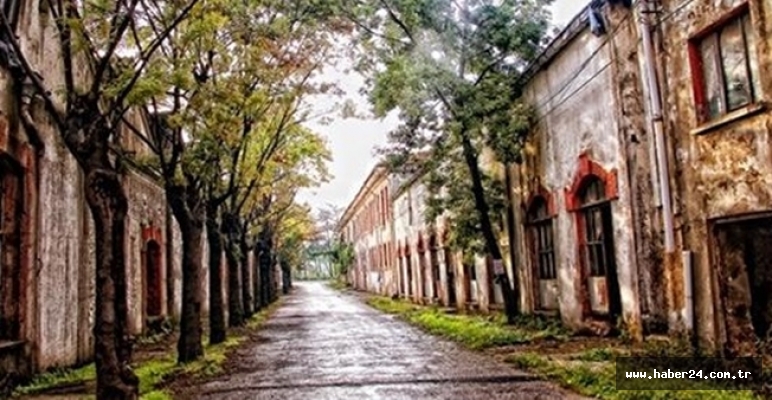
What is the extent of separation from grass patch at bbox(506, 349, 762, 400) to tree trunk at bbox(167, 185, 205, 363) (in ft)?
18.0

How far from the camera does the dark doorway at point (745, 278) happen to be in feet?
28.9

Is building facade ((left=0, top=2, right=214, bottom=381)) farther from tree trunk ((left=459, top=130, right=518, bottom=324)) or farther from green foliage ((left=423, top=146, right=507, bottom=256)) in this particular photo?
tree trunk ((left=459, top=130, right=518, bottom=324))

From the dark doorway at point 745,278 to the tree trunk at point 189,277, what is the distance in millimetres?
8561

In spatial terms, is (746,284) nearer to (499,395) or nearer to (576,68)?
(499,395)

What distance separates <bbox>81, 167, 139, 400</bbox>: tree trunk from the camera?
764cm

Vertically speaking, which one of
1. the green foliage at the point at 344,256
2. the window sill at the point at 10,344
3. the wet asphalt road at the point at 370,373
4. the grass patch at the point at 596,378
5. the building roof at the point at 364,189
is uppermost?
the building roof at the point at 364,189

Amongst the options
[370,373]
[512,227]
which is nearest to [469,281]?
[512,227]

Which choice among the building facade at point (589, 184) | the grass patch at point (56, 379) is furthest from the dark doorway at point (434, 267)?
the grass patch at point (56, 379)

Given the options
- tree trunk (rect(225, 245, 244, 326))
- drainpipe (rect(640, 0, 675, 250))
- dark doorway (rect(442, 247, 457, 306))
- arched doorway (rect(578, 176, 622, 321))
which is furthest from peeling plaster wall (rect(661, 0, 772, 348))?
dark doorway (rect(442, 247, 457, 306))

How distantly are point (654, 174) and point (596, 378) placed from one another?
11.2 feet

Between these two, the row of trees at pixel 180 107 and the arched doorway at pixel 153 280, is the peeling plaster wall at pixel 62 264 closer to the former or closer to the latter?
the row of trees at pixel 180 107

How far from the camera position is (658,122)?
9984 mm

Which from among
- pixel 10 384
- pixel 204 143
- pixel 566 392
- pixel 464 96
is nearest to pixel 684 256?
pixel 566 392

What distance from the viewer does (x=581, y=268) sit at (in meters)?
13.7
